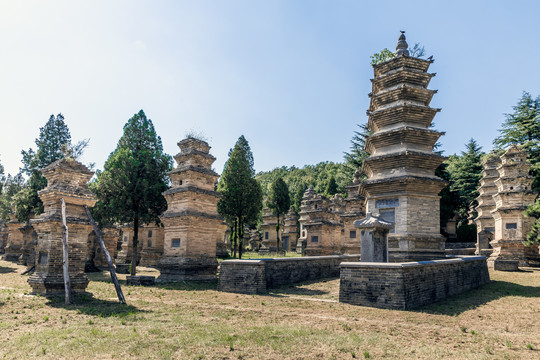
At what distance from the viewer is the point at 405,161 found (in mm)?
17859

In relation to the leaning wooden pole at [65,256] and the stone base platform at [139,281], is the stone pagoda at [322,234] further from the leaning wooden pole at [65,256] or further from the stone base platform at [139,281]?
the leaning wooden pole at [65,256]

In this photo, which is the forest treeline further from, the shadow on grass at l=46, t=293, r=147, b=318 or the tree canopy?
the tree canopy

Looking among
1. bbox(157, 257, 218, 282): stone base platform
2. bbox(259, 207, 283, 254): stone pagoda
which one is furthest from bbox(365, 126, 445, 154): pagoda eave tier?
bbox(259, 207, 283, 254): stone pagoda

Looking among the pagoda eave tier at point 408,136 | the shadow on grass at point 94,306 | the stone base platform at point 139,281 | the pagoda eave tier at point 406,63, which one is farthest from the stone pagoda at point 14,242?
the pagoda eave tier at point 406,63

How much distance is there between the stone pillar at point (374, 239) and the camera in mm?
13742

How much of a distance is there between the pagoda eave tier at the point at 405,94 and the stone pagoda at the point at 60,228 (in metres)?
15.3

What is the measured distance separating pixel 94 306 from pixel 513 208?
90.2ft

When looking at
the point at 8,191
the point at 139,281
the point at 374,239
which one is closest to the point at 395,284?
the point at 374,239

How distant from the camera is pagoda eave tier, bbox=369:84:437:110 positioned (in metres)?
19.1

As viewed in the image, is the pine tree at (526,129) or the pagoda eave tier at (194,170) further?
the pine tree at (526,129)

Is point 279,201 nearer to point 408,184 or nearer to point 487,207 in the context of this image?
point 487,207

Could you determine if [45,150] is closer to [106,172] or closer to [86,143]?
[86,143]

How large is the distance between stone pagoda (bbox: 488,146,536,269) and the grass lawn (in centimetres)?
1488

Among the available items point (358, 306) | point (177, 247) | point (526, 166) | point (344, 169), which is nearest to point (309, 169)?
point (344, 169)
